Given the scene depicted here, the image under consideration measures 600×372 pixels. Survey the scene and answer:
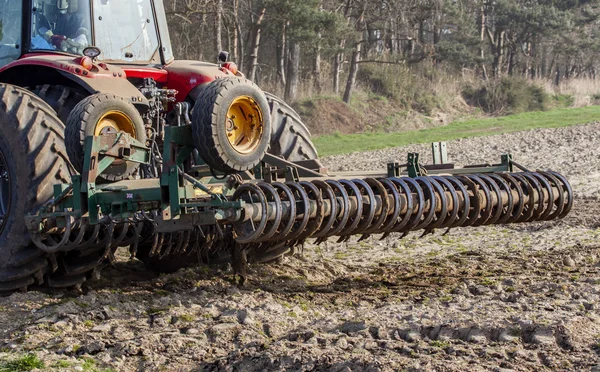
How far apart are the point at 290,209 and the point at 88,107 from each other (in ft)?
4.57

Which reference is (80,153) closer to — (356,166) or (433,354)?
(433,354)

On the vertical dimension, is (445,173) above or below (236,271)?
above

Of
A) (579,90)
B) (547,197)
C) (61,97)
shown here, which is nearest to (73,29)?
(61,97)

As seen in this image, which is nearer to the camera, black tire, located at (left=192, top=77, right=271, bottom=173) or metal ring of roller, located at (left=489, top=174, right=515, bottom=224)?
black tire, located at (left=192, top=77, right=271, bottom=173)

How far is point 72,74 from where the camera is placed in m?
5.64

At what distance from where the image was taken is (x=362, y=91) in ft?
94.2

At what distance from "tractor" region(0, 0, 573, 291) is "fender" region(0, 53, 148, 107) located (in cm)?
1

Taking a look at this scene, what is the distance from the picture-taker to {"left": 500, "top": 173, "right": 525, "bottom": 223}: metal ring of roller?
19.7ft

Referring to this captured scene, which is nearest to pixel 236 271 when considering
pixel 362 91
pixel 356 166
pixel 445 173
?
pixel 445 173

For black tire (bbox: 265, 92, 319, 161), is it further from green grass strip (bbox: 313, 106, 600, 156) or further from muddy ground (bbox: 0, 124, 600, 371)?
green grass strip (bbox: 313, 106, 600, 156)

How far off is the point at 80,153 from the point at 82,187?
0.22 metres

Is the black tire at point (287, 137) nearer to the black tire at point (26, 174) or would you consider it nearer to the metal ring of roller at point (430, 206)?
the metal ring of roller at point (430, 206)

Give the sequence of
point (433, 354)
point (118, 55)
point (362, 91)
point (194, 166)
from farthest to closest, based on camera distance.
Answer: point (362, 91) → point (118, 55) → point (194, 166) → point (433, 354)

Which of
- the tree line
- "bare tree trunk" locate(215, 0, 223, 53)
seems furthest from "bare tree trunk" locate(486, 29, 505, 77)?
Result: "bare tree trunk" locate(215, 0, 223, 53)
